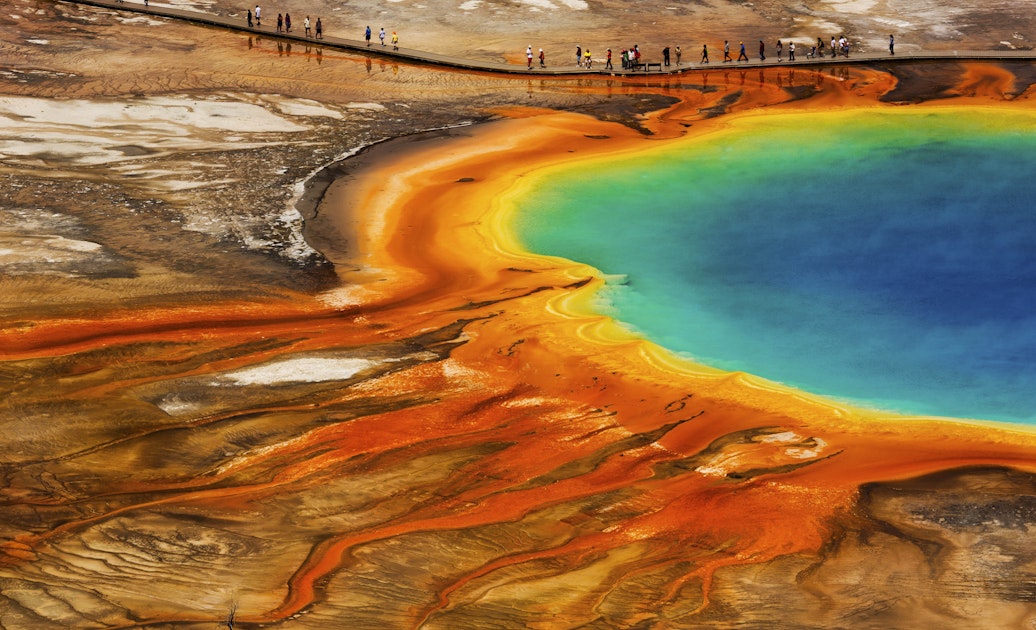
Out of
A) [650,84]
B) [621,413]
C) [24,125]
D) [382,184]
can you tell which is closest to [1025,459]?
[621,413]

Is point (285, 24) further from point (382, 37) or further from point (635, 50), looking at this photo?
point (635, 50)

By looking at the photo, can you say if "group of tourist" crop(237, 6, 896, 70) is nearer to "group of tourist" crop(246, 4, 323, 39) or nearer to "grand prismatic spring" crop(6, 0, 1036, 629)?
"group of tourist" crop(246, 4, 323, 39)

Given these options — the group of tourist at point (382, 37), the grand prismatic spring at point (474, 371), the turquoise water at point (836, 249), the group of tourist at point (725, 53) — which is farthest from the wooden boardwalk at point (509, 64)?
the turquoise water at point (836, 249)

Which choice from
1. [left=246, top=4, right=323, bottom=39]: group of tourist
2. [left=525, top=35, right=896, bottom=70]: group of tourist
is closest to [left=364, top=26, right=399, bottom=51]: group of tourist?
[left=246, top=4, right=323, bottom=39]: group of tourist

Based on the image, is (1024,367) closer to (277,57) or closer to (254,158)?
(254,158)

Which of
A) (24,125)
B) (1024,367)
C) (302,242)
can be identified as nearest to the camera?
(1024,367)
